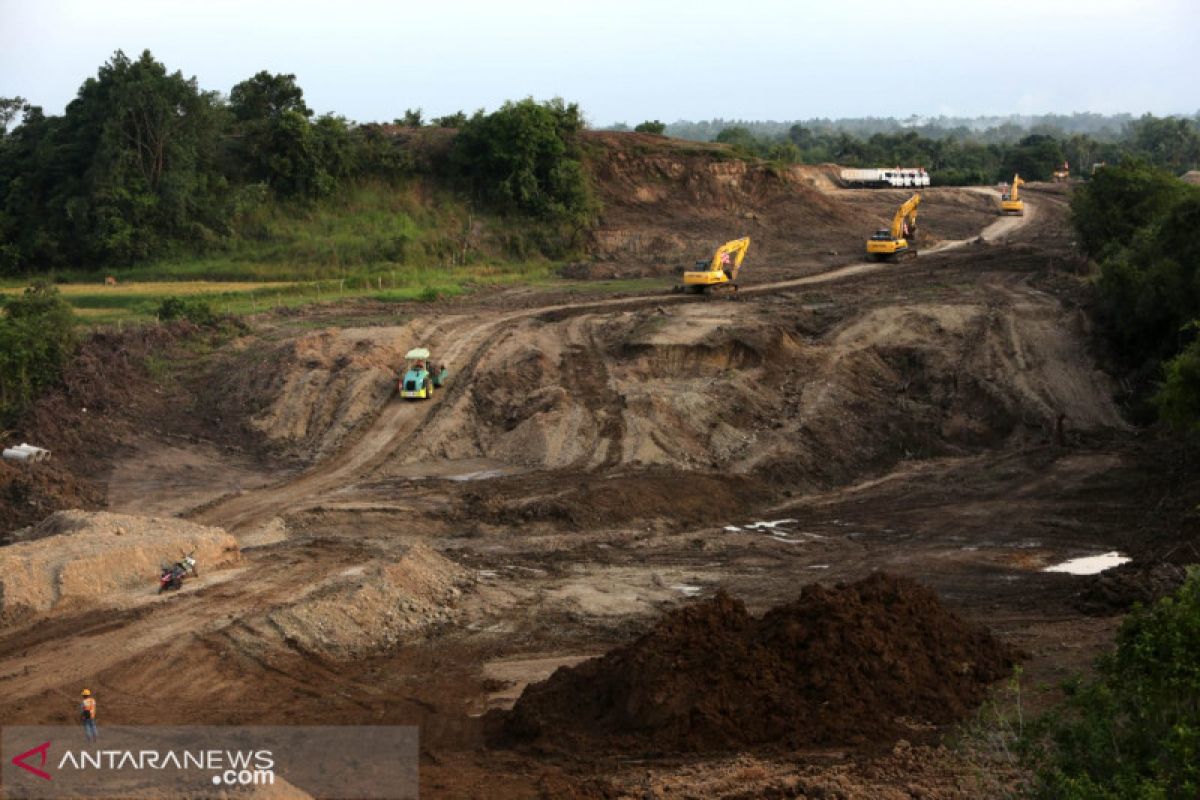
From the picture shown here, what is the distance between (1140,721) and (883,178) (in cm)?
6629

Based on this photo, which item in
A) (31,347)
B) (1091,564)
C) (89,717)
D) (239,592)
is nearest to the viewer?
(89,717)

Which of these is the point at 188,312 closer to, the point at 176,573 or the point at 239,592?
the point at 176,573

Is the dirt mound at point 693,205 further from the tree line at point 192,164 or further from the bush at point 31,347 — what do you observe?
the bush at point 31,347

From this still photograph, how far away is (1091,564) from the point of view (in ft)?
Answer: 73.2

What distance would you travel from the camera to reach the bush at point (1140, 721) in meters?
10.2

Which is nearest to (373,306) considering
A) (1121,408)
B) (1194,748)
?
(1121,408)

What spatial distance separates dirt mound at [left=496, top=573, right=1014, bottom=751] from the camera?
560 inches

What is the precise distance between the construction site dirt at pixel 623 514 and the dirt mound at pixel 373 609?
0.17ft

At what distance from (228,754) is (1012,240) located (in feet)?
156

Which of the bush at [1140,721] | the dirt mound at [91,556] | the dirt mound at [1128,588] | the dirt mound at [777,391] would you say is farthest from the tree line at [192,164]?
the bush at [1140,721]

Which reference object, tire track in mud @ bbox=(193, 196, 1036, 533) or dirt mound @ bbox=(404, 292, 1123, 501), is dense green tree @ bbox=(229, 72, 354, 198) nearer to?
tire track in mud @ bbox=(193, 196, 1036, 533)

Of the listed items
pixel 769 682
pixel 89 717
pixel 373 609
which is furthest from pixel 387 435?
pixel 769 682

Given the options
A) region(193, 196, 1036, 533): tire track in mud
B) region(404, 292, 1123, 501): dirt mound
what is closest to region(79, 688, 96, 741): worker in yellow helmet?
region(193, 196, 1036, 533): tire track in mud

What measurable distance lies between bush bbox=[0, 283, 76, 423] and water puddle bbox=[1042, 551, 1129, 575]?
26090 mm
